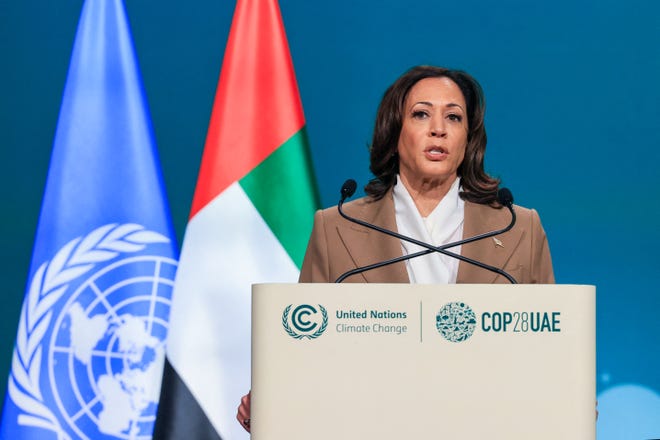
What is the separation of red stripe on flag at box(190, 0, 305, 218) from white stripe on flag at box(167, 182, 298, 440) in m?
0.08

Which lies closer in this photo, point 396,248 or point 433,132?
point 396,248

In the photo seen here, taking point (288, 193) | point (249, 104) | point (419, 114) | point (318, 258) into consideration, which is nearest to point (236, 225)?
point (288, 193)

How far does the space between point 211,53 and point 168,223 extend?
2.73 ft

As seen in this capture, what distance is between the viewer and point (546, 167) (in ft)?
9.71

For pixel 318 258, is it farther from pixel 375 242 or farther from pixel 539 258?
pixel 539 258

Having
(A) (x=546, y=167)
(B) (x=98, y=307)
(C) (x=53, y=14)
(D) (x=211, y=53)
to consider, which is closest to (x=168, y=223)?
(B) (x=98, y=307)

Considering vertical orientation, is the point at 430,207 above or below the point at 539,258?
above

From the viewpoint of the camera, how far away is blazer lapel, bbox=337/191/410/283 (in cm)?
177

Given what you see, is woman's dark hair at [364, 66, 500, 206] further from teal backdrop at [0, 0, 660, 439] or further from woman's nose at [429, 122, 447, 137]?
teal backdrop at [0, 0, 660, 439]

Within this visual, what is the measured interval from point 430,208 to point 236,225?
31.7 inches

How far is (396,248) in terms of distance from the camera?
1.80 metres

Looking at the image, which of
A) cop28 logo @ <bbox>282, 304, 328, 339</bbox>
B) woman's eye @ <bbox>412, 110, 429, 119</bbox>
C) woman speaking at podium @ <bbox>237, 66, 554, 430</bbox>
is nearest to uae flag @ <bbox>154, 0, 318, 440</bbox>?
woman speaking at podium @ <bbox>237, 66, 554, 430</bbox>

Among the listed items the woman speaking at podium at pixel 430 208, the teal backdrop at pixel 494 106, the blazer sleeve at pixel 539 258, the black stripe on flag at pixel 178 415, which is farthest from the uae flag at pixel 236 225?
the blazer sleeve at pixel 539 258

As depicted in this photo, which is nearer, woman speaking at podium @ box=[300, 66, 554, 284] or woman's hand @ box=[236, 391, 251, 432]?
woman's hand @ box=[236, 391, 251, 432]
